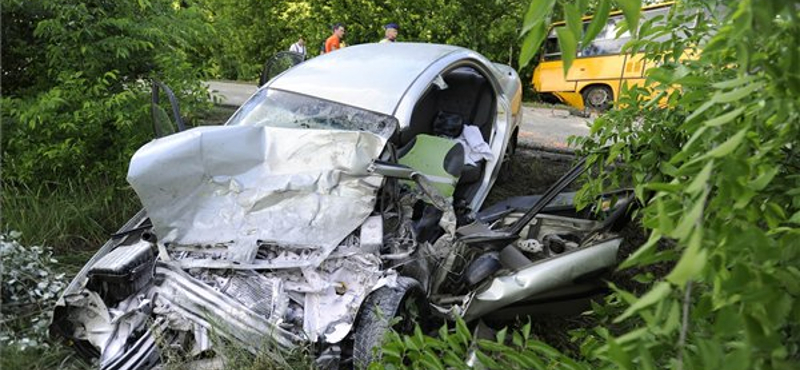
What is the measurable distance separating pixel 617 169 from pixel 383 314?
47.6 inches

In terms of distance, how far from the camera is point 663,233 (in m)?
0.82

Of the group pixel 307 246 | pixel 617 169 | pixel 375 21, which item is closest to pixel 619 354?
pixel 617 169

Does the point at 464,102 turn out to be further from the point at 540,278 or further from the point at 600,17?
the point at 600,17

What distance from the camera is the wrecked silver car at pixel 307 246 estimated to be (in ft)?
8.14

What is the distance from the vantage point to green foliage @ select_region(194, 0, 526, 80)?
12.9 m

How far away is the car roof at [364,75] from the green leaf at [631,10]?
257 cm

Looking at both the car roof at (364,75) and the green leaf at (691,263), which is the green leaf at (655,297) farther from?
the car roof at (364,75)

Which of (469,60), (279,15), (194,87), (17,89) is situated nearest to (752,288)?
(469,60)

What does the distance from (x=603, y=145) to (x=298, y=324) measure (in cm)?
160

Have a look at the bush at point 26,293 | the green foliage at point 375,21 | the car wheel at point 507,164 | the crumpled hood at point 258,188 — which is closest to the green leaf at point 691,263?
the crumpled hood at point 258,188

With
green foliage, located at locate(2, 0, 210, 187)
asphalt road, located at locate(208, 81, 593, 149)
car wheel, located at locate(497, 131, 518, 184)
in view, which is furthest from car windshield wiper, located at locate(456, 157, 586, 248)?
asphalt road, located at locate(208, 81, 593, 149)

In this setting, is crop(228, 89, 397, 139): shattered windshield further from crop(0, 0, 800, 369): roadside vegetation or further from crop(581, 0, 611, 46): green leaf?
crop(581, 0, 611, 46): green leaf

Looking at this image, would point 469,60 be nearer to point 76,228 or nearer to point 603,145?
point 603,145

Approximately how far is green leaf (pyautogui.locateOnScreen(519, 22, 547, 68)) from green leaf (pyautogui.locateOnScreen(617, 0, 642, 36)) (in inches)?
Answer: 4.6
